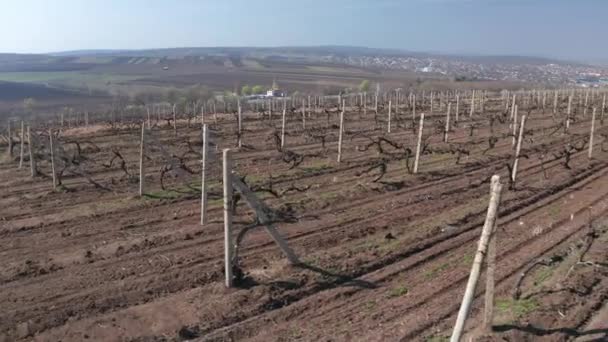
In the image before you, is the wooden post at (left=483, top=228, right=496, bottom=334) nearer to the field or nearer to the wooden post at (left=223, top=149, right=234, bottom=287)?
the field

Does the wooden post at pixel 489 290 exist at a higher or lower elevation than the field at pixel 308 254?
higher

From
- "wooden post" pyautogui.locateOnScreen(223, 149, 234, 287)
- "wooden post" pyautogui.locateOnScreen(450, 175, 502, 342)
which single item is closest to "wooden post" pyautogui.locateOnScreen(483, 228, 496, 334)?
"wooden post" pyautogui.locateOnScreen(450, 175, 502, 342)

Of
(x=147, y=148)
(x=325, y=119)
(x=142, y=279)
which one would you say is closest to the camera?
(x=142, y=279)

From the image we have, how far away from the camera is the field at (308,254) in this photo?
6.43 meters

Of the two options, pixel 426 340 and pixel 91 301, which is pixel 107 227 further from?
pixel 426 340

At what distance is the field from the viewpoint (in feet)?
21.1

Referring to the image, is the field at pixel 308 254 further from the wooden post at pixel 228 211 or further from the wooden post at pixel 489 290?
the wooden post at pixel 228 211

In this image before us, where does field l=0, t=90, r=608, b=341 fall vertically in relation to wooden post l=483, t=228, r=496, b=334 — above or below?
below

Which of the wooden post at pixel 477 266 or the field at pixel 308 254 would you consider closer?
the wooden post at pixel 477 266

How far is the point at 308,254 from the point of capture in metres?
8.72

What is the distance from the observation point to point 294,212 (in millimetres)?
11289

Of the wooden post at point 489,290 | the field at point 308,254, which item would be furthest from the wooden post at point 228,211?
the wooden post at point 489,290

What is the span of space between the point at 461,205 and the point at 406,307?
18.3 feet

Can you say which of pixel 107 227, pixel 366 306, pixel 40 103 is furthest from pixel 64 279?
pixel 40 103
